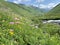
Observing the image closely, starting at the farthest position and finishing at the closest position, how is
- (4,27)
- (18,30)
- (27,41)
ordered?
1. (4,27)
2. (18,30)
3. (27,41)

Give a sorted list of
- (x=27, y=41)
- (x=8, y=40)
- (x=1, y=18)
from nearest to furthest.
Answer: (x=8, y=40) → (x=27, y=41) → (x=1, y=18)

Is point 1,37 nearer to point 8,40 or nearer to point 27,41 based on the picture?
point 8,40

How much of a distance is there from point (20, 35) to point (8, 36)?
726 mm

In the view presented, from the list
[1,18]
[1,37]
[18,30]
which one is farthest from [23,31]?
[1,18]

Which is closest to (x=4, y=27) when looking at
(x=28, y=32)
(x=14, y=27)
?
(x=14, y=27)

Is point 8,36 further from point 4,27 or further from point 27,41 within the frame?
point 4,27

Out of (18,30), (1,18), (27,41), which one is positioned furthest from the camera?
(1,18)

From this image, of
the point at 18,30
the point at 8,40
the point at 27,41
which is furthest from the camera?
the point at 18,30

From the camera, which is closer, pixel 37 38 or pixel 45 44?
pixel 45 44

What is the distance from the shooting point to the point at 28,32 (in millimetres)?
10859

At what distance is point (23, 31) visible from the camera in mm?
10828

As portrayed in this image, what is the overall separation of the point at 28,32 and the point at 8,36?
1.40m

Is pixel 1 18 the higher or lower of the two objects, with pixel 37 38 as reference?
higher

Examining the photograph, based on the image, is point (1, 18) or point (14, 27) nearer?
point (14, 27)
